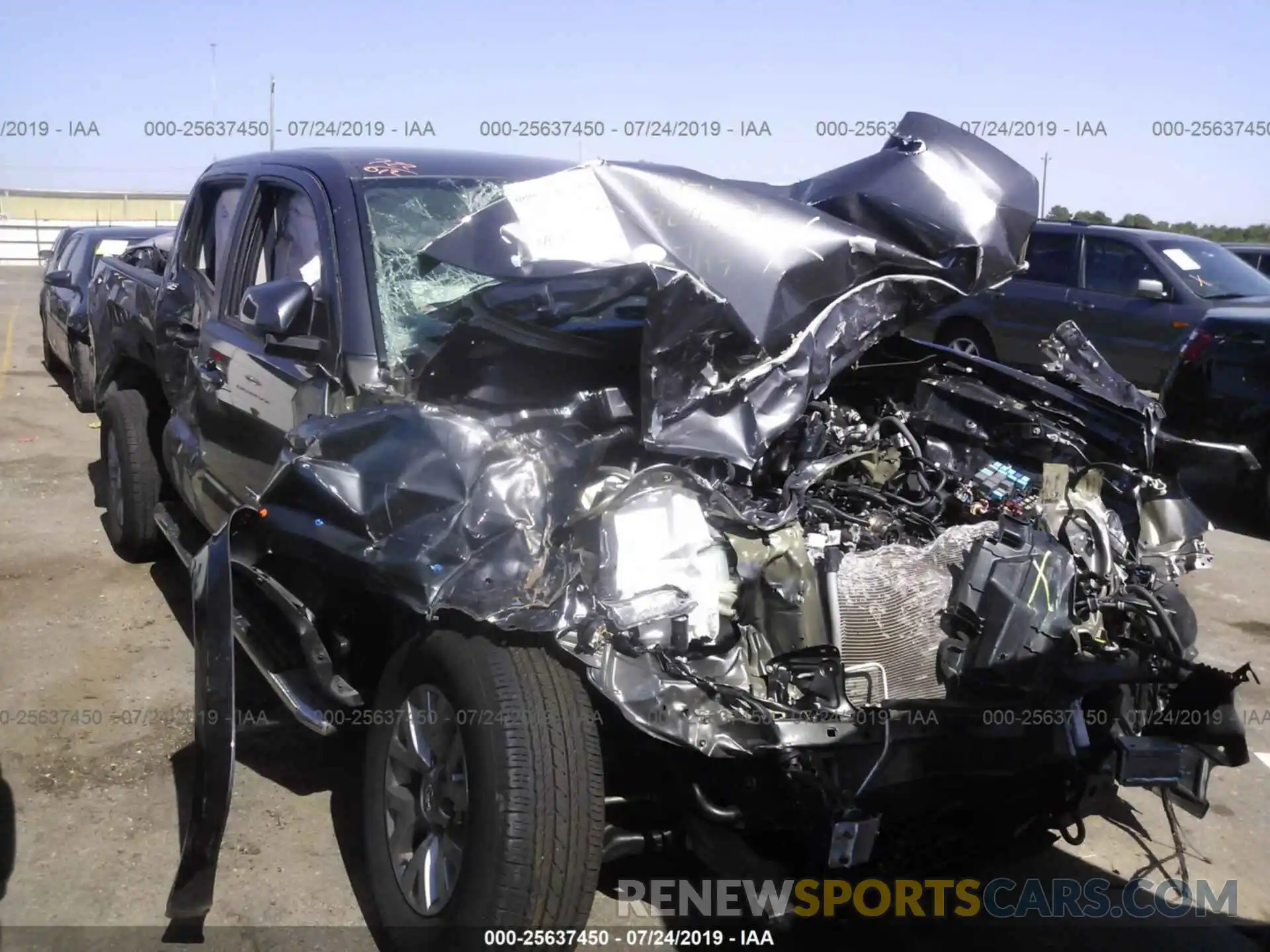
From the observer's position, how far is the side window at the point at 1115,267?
10484 mm

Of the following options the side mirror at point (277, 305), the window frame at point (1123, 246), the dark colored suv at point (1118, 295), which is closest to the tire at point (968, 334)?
the dark colored suv at point (1118, 295)

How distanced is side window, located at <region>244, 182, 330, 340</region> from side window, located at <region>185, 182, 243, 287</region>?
29cm

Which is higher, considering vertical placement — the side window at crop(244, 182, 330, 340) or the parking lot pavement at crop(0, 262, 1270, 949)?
the side window at crop(244, 182, 330, 340)

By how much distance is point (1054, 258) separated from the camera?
11180mm

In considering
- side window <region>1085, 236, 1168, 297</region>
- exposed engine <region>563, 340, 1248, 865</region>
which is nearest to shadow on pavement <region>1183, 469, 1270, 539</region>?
side window <region>1085, 236, 1168, 297</region>

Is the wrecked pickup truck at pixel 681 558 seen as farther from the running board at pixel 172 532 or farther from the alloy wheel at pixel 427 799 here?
the running board at pixel 172 532

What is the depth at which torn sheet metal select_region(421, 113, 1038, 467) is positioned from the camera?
297 centimetres

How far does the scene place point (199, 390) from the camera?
14.6 feet

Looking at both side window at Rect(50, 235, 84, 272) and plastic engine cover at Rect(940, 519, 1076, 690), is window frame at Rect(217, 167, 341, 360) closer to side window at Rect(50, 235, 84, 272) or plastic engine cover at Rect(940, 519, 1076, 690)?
plastic engine cover at Rect(940, 519, 1076, 690)

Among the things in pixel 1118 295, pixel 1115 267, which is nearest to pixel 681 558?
pixel 1118 295

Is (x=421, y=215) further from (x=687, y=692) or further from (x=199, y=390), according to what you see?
(x=687, y=692)

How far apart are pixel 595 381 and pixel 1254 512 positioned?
608 cm

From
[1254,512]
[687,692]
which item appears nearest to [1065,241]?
[1254,512]

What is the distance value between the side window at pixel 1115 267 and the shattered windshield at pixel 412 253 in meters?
8.16
